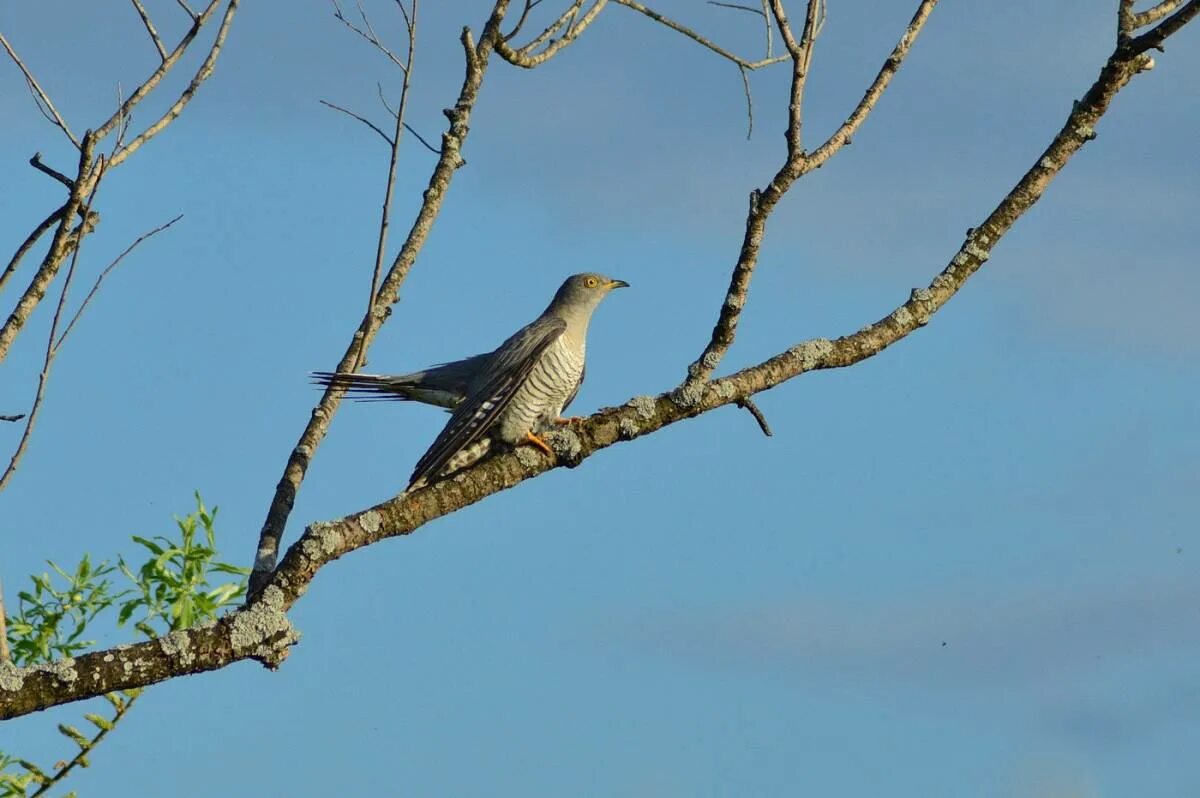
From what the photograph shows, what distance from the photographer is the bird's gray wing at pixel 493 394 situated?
221 inches

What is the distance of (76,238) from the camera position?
4891 mm

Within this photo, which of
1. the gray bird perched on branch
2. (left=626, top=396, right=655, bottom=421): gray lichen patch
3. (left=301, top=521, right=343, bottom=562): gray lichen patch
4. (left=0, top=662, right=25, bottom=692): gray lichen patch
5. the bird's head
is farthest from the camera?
the bird's head

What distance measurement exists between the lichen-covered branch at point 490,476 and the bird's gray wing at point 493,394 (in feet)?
1.79

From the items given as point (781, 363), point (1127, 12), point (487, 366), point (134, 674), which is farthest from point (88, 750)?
point (1127, 12)

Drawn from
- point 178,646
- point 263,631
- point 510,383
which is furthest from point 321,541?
point 510,383

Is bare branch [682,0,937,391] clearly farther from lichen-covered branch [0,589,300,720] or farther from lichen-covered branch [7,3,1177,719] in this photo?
lichen-covered branch [0,589,300,720]

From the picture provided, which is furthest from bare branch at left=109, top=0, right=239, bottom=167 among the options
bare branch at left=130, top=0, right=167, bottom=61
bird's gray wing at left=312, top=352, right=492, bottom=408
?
bird's gray wing at left=312, top=352, right=492, bottom=408

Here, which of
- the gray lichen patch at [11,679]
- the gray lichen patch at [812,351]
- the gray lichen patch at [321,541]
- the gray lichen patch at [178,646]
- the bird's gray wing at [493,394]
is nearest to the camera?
the gray lichen patch at [11,679]

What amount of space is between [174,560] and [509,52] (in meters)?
2.57

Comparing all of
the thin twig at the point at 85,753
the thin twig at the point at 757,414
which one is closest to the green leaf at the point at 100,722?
the thin twig at the point at 85,753

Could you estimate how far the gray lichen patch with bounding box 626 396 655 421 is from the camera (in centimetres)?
503

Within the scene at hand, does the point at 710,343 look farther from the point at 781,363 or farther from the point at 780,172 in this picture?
the point at 780,172

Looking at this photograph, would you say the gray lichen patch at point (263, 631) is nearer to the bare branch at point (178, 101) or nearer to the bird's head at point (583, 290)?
the bare branch at point (178, 101)

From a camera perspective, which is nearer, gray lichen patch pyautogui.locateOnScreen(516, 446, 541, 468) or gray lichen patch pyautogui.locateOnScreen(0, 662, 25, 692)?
gray lichen patch pyautogui.locateOnScreen(0, 662, 25, 692)
